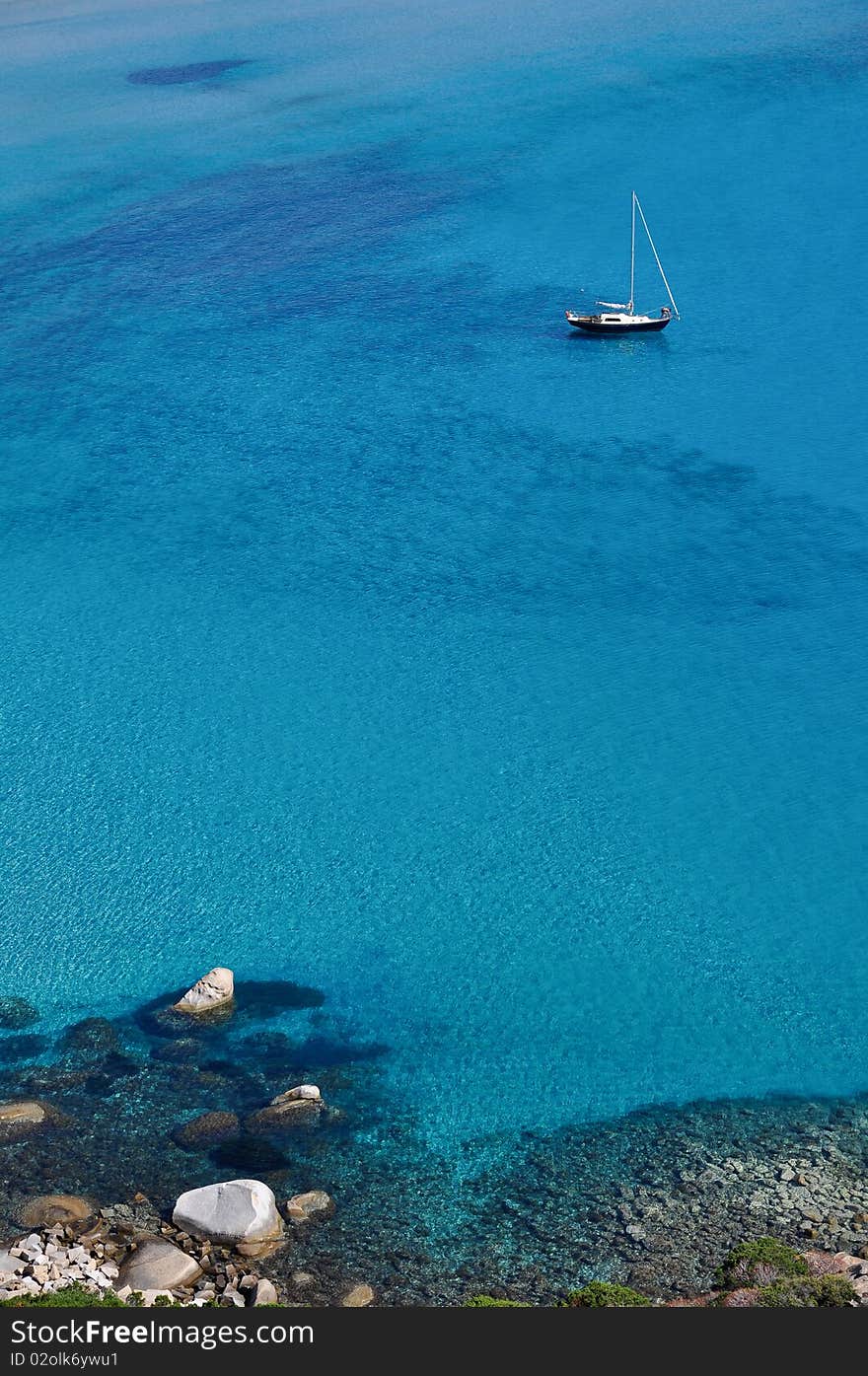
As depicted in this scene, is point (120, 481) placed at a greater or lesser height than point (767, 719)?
greater

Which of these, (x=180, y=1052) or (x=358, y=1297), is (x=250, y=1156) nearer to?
(x=180, y=1052)

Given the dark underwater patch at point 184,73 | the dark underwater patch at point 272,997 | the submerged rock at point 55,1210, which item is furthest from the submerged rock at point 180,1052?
the dark underwater patch at point 184,73

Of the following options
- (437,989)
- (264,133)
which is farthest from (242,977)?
(264,133)

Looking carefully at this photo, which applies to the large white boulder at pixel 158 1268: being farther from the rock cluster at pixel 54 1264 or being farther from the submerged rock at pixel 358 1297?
the submerged rock at pixel 358 1297

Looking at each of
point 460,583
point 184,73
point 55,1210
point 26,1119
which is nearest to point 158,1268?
point 55,1210

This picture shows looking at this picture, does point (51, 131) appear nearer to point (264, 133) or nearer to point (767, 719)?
point (264, 133)

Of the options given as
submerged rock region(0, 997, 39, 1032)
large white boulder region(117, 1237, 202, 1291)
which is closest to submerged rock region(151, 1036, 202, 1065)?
submerged rock region(0, 997, 39, 1032)

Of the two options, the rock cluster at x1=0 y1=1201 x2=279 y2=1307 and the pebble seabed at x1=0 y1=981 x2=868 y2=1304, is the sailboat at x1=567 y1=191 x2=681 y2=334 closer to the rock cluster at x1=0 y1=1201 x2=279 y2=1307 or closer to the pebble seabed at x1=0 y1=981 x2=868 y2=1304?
the pebble seabed at x1=0 y1=981 x2=868 y2=1304
